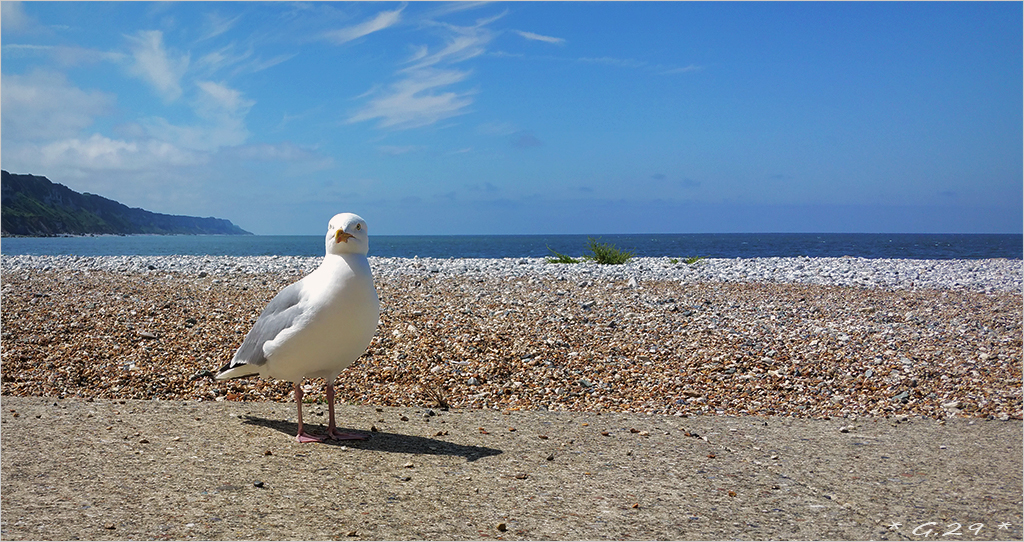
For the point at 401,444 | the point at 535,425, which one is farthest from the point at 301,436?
the point at 535,425

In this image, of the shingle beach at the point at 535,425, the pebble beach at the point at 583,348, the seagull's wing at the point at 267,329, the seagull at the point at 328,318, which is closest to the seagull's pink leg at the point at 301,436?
the seagull at the point at 328,318

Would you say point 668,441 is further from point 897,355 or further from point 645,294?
point 645,294

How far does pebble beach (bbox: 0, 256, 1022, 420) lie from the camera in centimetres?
545

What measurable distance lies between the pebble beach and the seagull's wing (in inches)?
43.3

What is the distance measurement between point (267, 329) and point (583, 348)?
3588mm

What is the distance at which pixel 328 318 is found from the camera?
397 cm

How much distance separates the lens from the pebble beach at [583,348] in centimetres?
545

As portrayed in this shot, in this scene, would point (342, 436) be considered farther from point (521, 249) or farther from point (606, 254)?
point (521, 249)

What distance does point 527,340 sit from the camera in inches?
283

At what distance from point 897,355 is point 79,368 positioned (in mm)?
7715

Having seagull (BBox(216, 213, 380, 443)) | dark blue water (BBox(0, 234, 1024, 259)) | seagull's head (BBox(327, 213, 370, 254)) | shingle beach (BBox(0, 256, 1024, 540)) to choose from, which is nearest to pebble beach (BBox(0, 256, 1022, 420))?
shingle beach (BBox(0, 256, 1024, 540))

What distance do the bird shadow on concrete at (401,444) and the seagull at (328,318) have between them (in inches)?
4.3

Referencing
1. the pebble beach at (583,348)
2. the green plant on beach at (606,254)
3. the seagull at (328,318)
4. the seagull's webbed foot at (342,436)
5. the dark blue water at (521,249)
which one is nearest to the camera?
the seagull at (328,318)

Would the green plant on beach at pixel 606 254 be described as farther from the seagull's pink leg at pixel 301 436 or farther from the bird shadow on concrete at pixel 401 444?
the seagull's pink leg at pixel 301 436
